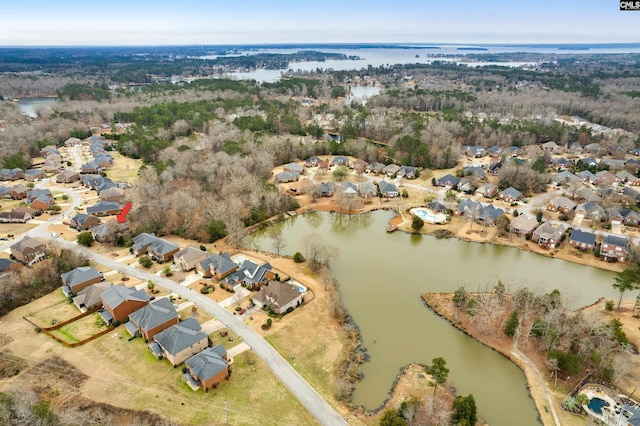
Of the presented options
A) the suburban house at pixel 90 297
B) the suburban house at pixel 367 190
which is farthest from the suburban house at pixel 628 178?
the suburban house at pixel 90 297

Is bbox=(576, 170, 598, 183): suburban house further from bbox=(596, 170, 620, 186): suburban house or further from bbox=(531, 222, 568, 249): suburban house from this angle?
bbox=(531, 222, 568, 249): suburban house

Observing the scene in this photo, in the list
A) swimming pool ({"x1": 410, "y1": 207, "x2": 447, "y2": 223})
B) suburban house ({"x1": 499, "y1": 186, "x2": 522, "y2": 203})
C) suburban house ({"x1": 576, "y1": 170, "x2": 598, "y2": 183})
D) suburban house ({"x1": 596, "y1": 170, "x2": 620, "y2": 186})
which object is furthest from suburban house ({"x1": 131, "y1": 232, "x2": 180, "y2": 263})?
suburban house ({"x1": 596, "y1": 170, "x2": 620, "y2": 186})

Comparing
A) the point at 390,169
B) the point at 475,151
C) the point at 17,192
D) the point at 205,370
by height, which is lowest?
the point at 205,370

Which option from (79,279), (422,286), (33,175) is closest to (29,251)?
(79,279)

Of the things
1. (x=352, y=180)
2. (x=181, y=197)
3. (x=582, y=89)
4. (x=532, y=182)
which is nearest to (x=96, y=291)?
(x=181, y=197)

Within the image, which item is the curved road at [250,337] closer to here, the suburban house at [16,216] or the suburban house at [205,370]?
the suburban house at [205,370]

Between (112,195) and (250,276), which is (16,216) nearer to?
(112,195)
